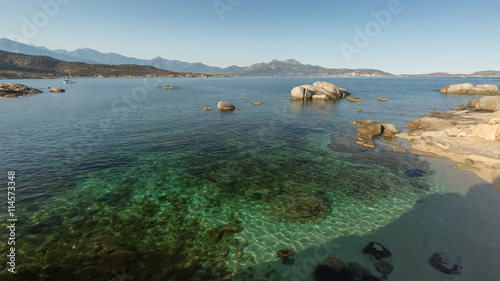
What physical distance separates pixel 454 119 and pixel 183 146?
164 feet

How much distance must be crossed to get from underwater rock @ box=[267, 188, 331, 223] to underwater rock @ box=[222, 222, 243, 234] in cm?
241

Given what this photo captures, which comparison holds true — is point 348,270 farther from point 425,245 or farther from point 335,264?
point 425,245

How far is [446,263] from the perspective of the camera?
33.4ft

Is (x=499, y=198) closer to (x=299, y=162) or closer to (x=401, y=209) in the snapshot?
(x=401, y=209)

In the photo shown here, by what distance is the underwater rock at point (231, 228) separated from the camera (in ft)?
41.1

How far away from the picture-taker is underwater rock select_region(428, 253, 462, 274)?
981 cm

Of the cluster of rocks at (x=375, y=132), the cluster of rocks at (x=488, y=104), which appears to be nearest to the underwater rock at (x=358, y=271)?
the cluster of rocks at (x=375, y=132)

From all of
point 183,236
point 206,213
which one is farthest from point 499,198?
point 183,236

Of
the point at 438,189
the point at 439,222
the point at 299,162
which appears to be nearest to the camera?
the point at 439,222

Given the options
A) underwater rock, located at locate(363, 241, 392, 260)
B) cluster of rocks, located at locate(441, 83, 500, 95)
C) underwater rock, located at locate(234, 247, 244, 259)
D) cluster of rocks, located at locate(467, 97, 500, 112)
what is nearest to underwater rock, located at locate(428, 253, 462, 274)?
underwater rock, located at locate(363, 241, 392, 260)

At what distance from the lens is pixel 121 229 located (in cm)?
1222

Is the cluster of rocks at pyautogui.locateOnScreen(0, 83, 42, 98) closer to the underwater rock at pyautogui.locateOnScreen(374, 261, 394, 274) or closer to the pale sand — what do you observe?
the underwater rock at pyautogui.locateOnScreen(374, 261, 394, 274)

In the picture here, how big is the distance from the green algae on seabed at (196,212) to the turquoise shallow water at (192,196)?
7 centimetres

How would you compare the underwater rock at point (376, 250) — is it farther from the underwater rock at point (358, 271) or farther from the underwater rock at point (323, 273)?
the underwater rock at point (323, 273)
